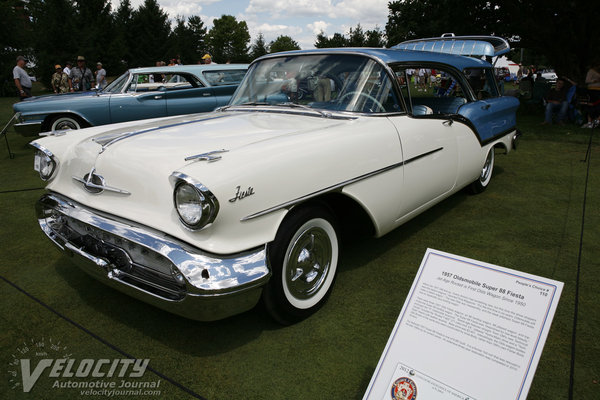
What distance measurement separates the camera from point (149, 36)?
35531mm

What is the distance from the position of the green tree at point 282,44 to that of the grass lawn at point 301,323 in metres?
84.1

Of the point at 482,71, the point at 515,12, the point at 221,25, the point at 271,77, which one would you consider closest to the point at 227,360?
the point at 271,77

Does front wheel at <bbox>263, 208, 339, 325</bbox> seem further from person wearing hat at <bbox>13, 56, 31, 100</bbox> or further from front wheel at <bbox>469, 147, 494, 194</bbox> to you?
person wearing hat at <bbox>13, 56, 31, 100</bbox>

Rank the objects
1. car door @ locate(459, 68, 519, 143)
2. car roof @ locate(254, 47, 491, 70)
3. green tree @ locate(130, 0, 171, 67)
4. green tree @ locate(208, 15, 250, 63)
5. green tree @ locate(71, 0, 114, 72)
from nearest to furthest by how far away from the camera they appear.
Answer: car roof @ locate(254, 47, 491, 70)
car door @ locate(459, 68, 519, 143)
green tree @ locate(71, 0, 114, 72)
green tree @ locate(130, 0, 171, 67)
green tree @ locate(208, 15, 250, 63)

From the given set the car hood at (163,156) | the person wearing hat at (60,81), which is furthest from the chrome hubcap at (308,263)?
the person wearing hat at (60,81)

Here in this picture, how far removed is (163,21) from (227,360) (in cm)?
4000

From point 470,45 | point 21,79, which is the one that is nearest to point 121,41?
point 21,79

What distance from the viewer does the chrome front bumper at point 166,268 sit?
1824mm

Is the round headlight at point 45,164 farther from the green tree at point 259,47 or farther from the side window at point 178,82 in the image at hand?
the green tree at point 259,47

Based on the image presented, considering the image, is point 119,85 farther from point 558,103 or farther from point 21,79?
point 558,103

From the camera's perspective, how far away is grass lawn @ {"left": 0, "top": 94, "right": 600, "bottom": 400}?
198cm

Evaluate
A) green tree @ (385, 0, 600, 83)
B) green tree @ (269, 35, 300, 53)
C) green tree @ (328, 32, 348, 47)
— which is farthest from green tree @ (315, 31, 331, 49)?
green tree @ (385, 0, 600, 83)

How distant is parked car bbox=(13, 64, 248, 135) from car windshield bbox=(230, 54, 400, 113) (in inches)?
169

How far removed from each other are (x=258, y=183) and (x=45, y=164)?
167 cm
